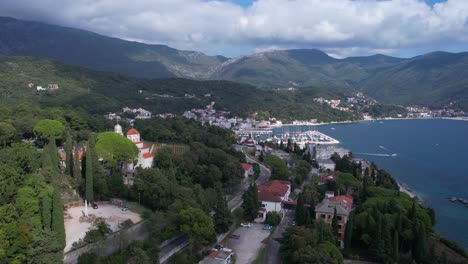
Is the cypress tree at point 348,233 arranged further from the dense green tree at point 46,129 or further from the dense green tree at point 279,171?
the dense green tree at point 46,129

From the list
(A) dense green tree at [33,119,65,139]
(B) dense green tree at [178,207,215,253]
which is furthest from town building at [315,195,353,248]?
(A) dense green tree at [33,119,65,139]

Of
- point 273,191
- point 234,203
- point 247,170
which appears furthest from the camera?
point 247,170

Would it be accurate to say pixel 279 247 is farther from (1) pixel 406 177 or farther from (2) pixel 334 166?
(1) pixel 406 177

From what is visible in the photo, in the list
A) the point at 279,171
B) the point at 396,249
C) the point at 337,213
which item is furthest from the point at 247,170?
the point at 396,249

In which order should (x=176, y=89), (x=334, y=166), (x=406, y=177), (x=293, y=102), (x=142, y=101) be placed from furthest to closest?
(x=293, y=102), (x=176, y=89), (x=142, y=101), (x=406, y=177), (x=334, y=166)

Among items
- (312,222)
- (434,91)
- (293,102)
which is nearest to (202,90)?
(293,102)

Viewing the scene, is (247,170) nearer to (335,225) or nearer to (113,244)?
(335,225)

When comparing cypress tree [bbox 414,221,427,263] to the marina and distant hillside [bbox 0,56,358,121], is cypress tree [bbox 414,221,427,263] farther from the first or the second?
distant hillside [bbox 0,56,358,121]
